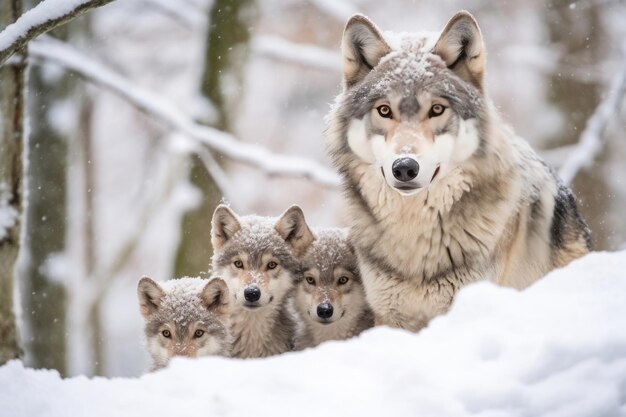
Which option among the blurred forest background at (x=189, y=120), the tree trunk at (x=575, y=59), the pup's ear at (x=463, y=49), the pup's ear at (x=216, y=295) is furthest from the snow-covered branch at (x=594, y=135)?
the pup's ear at (x=216, y=295)

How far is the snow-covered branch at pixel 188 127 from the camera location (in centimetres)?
741

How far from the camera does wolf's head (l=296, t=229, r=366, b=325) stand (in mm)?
4609

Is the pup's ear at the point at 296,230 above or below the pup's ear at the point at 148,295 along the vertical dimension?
above

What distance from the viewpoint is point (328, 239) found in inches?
202

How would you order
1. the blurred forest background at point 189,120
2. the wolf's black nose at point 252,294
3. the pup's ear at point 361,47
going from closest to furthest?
1. the pup's ear at point 361,47
2. the wolf's black nose at point 252,294
3. the blurred forest background at point 189,120

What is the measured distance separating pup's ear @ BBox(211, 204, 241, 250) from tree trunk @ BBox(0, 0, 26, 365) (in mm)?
1268

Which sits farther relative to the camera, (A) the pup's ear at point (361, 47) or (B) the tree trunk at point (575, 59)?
(B) the tree trunk at point (575, 59)

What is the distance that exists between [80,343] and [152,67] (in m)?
5.97

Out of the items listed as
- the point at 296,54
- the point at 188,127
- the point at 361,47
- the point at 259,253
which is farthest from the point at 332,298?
the point at 296,54

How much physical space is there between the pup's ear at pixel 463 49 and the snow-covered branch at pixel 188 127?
3146 millimetres

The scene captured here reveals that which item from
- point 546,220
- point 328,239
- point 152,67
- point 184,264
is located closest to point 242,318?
point 328,239

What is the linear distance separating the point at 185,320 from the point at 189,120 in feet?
11.6

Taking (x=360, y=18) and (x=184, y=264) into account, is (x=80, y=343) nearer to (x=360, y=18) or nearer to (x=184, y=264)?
(x=184, y=264)

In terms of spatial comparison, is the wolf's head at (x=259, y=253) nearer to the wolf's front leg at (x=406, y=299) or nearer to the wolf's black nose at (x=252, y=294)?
the wolf's black nose at (x=252, y=294)
